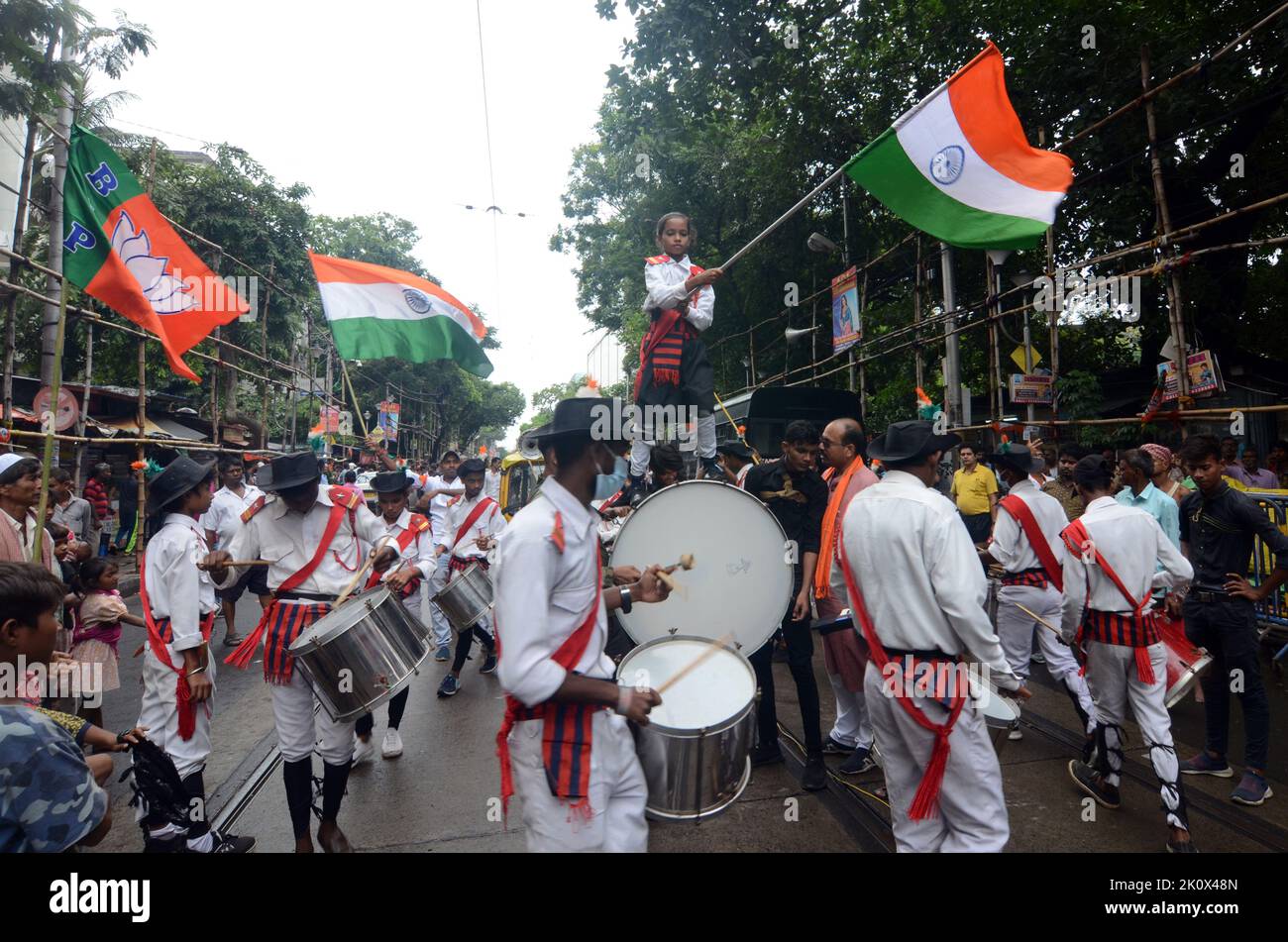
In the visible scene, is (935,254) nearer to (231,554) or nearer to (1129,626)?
(1129,626)

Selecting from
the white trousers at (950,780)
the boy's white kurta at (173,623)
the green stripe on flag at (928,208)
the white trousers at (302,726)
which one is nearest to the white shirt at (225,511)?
the boy's white kurta at (173,623)

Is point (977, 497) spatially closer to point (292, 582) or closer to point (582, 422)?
point (582, 422)

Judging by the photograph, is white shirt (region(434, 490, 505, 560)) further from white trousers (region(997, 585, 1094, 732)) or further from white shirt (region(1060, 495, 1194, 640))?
white shirt (region(1060, 495, 1194, 640))

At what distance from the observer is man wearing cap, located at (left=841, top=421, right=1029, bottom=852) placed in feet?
8.98

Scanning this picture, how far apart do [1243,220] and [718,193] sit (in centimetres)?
1076

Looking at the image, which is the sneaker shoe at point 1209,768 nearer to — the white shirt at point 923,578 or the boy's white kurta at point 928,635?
the boy's white kurta at point 928,635

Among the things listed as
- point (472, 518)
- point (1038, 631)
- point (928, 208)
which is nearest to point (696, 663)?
point (928, 208)

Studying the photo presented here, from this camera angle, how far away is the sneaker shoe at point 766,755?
461cm

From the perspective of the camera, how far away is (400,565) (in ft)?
14.1

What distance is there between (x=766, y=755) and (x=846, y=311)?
9.67 m

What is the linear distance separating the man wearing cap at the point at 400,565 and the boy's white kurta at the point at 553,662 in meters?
1.80

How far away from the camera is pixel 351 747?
3.64 m
